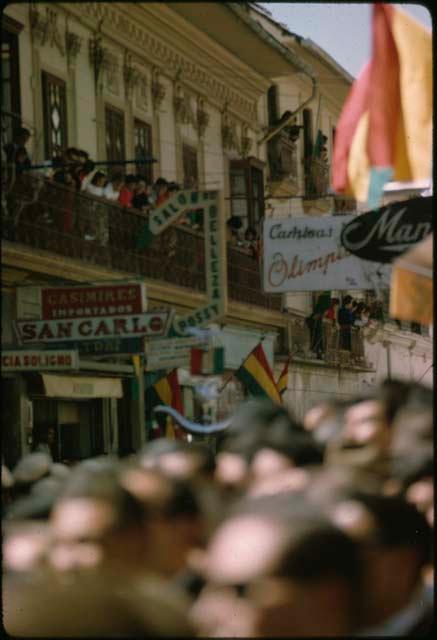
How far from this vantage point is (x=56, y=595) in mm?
2531

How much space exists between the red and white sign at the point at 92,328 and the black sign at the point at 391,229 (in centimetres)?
161

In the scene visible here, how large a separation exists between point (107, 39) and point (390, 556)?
3.92m

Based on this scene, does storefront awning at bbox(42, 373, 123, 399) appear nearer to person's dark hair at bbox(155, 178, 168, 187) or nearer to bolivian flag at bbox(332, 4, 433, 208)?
person's dark hair at bbox(155, 178, 168, 187)

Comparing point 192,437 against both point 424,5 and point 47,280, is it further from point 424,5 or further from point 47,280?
point 47,280

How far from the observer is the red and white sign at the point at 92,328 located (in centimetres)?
751

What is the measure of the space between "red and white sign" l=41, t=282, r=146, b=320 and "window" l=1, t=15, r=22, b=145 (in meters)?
0.84

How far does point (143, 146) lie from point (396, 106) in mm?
4205

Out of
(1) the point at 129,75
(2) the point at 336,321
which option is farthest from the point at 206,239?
(2) the point at 336,321

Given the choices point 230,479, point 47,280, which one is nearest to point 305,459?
point 230,479

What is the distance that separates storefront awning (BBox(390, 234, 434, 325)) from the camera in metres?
4.25

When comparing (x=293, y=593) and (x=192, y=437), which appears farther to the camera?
(x=192, y=437)

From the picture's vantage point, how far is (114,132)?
741cm

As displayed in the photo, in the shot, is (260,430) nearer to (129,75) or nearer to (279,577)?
(279,577)

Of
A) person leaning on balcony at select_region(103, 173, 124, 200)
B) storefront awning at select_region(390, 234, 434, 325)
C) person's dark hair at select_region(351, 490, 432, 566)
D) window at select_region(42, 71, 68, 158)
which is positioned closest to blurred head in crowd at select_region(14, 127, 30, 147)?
window at select_region(42, 71, 68, 158)
